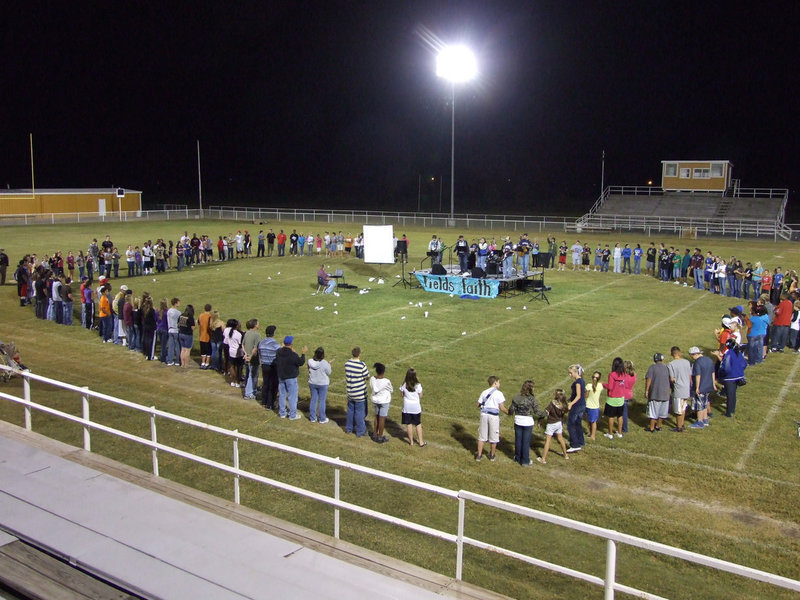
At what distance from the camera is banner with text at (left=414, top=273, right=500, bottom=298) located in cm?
2580

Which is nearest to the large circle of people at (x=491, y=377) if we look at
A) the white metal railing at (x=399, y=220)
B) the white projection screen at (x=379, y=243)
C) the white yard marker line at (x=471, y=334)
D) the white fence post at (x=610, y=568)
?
the white yard marker line at (x=471, y=334)

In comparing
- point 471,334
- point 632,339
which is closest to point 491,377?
point 471,334

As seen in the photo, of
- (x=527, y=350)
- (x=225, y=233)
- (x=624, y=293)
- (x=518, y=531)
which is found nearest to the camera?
(x=518, y=531)

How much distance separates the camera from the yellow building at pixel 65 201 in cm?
5856

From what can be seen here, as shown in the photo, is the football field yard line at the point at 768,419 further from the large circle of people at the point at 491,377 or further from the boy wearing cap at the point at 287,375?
the boy wearing cap at the point at 287,375

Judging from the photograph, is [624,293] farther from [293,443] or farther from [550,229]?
[550,229]

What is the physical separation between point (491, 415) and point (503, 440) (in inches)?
55.0

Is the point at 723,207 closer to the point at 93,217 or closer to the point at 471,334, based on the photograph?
the point at 471,334

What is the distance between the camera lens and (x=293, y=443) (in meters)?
11.4

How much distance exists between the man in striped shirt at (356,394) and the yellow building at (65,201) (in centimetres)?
5187

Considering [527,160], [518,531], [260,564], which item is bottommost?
[518,531]

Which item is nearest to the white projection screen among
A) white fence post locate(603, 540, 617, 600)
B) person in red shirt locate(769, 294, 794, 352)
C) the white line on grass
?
person in red shirt locate(769, 294, 794, 352)

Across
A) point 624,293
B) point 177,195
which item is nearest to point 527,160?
point 177,195

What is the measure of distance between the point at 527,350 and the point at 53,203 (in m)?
55.3
